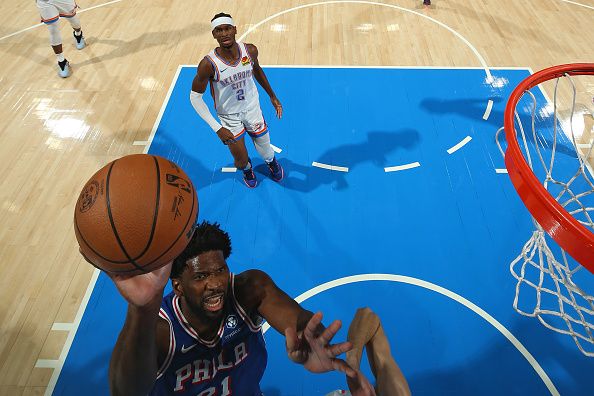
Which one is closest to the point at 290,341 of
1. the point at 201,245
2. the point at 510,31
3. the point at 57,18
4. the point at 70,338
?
the point at 201,245

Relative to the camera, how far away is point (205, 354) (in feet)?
6.46

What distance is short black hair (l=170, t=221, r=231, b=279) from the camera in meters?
1.97

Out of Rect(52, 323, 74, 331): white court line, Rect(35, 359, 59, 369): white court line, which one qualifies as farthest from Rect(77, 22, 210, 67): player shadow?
Rect(35, 359, 59, 369): white court line

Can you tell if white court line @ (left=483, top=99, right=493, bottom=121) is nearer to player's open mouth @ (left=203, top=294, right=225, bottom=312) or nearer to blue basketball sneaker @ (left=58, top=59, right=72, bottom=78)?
player's open mouth @ (left=203, top=294, right=225, bottom=312)

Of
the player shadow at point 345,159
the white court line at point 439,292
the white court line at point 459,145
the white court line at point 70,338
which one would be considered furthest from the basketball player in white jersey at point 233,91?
the white court line at point 459,145

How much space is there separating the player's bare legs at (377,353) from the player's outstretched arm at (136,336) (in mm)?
702

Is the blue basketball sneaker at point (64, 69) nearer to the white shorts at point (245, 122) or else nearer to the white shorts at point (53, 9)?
the white shorts at point (53, 9)

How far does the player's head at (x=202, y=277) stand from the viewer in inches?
73.8

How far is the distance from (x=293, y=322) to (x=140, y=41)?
6.42 meters

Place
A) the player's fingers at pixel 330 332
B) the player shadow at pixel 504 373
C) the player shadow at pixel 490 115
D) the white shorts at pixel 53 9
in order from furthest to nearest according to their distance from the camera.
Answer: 1. the white shorts at pixel 53 9
2. the player shadow at pixel 490 115
3. the player shadow at pixel 504 373
4. the player's fingers at pixel 330 332

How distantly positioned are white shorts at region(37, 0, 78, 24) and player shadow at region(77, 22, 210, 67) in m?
0.67

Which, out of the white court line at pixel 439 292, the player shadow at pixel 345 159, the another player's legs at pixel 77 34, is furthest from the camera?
the another player's legs at pixel 77 34

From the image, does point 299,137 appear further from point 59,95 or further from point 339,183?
point 59,95

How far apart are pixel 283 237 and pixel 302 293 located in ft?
2.10
